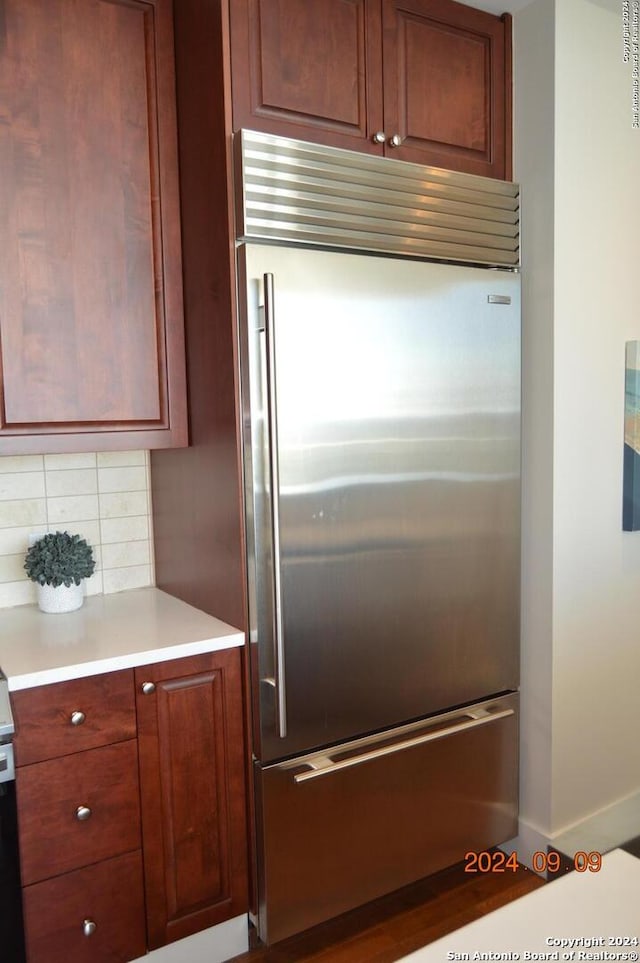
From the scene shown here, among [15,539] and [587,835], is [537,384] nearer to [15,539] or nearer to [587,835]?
[587,835]

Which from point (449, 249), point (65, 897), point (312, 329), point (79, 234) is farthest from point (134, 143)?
point (65, 897)

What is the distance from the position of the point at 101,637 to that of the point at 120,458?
63 centimetres

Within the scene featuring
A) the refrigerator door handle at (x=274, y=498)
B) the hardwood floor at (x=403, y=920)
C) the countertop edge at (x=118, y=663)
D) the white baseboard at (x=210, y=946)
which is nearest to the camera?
the countertop edge at (x=118, y=663)

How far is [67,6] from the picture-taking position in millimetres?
1747

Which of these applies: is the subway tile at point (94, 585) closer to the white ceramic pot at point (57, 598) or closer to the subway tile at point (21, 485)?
the white ceramic pot at point (57, 598)

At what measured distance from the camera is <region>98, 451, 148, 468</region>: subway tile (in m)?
2.21

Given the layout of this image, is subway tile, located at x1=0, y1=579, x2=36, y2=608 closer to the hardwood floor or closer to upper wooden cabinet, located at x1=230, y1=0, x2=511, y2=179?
the hardwood floor

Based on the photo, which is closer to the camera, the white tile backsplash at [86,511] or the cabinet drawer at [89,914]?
the cabinet drawer at [89,914]

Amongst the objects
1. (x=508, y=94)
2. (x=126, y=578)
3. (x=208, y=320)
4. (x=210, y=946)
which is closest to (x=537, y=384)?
(x=508, y=94)

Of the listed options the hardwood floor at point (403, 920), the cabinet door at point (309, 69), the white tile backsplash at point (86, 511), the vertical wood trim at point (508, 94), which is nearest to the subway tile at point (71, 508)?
the white tile backsplash at point (86, 511)

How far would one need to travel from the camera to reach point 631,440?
2.23 metres

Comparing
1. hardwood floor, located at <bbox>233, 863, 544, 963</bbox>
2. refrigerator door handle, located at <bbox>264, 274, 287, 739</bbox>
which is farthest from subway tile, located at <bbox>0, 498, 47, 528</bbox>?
hardwood floor, located at <bbox>233, 863, 544, 963</bbox>

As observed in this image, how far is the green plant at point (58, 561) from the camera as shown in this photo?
1.99 m

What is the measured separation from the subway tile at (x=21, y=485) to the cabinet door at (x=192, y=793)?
2.35 ft
